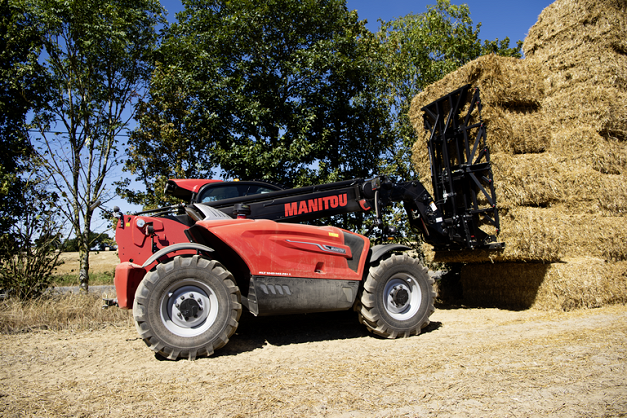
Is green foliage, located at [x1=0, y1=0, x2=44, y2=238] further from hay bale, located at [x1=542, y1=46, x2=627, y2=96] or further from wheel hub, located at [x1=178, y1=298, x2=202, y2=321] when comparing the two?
hay bale, located at [x1=542, y1=46, x2=627, y2=96]

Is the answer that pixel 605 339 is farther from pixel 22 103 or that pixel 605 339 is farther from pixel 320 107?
pixel 22 103

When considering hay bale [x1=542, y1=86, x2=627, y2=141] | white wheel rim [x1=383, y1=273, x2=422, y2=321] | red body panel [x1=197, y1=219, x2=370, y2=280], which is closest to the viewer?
red body panel [x1=197, y1=219, x2=370, y2=280]

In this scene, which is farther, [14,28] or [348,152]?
[348,152]

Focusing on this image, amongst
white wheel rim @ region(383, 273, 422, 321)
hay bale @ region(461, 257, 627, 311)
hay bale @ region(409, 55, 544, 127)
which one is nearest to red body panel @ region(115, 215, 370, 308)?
white wheel rim @ region(383, 273, 422, 321)

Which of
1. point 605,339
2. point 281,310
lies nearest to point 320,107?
point 281,310

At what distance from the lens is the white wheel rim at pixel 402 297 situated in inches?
213

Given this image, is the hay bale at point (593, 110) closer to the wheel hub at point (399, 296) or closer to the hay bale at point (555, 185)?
the hay bale at point (555, 185)

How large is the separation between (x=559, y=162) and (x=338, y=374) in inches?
227

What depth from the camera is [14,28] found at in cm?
1086

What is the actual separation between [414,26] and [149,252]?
1339 centimetres

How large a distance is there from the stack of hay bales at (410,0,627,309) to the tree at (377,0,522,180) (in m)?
4.67

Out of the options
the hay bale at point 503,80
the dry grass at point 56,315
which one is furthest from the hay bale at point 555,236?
the dry grass at point 56,315

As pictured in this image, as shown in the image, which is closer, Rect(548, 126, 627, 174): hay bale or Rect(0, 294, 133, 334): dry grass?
Rect(0, 294, 133, 334): dry grass

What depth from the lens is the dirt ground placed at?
9.70 feet
